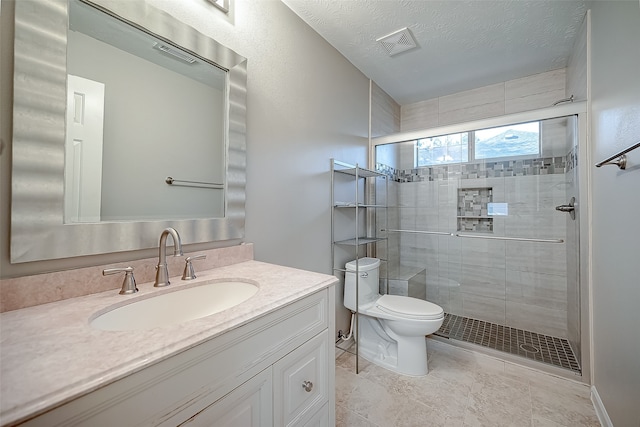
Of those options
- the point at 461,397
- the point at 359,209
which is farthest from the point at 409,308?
the point at 359,209

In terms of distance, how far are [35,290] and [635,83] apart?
2214 mm

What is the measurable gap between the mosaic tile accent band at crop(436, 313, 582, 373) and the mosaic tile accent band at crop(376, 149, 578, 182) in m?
1.32

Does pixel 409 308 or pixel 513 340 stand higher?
pixel 409 308

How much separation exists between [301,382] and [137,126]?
115cm

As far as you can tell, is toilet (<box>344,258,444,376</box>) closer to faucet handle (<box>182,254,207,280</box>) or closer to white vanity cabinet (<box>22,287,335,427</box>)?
white vanity cabinet (<box>22,287,335,427</box>)

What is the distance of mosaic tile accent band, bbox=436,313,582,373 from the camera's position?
185cm

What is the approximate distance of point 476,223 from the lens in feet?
7.82

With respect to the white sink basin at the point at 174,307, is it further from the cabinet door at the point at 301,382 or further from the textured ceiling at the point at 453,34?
the textured ceiling at the point at 453,34

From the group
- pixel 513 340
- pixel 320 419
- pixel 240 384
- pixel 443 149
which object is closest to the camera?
pixel 240 384

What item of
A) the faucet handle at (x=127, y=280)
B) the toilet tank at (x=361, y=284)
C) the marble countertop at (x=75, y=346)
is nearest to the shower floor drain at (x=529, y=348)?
the toilet tank at (x=361, y=284)

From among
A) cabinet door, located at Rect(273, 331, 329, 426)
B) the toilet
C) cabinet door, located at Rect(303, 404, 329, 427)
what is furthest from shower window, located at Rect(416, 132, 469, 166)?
cabinet door, located at Rect(303, 404, 329, 427)

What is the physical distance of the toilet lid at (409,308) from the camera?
1.74 m

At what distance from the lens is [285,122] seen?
63.2 inches

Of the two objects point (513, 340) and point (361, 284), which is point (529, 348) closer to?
point (513, 340)
